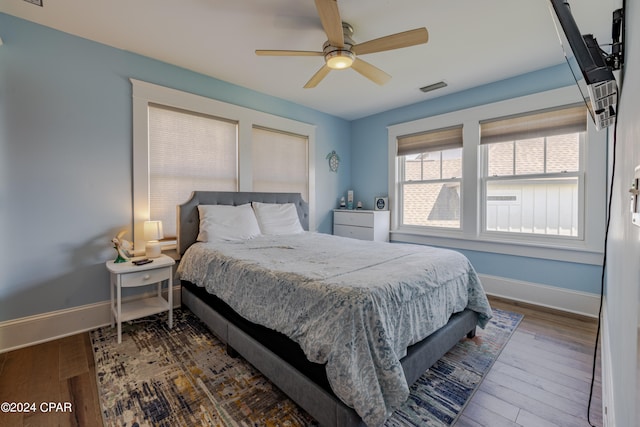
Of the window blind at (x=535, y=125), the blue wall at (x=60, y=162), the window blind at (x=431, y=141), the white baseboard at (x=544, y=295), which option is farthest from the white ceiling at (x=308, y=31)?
the white baseboard at (x=544, y=295)

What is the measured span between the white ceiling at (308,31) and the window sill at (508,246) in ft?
6.49

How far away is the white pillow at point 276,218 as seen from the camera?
11.3ft

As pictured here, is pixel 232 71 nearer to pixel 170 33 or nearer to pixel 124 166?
pixel 170 33

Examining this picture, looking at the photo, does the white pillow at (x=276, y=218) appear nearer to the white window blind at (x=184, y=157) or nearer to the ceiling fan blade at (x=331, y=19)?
the white window blind at (x=184, y=157)

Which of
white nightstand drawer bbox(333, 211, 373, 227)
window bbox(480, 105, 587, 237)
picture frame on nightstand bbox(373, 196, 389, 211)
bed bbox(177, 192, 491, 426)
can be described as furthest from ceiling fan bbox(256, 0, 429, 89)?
picture frame on nightstand bbox(373, 196, 389, 211)

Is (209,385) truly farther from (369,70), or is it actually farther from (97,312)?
(369,70)

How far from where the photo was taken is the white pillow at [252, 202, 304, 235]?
3434 millimetres

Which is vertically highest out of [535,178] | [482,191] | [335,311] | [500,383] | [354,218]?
[535,178]

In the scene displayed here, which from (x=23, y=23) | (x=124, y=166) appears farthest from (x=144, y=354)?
(x=23, y=23)

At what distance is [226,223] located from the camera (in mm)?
3062

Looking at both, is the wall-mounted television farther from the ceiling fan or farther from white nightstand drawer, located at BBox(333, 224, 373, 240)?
white nightstand drawer, located at BBox(333, 224, 373, 240)

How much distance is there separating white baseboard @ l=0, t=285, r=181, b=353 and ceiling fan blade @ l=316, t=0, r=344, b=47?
3134 millimetres

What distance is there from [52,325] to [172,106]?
93.2 inches

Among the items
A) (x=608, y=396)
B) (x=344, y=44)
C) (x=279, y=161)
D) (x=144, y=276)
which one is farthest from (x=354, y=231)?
(x=608, y=396)
